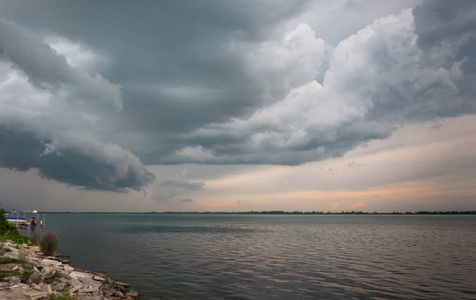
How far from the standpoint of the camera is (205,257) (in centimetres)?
3966

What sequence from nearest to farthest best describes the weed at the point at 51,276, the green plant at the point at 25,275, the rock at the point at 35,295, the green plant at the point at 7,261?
the rock at the point at 35,295 < the green plant at the point at 25,275 < the weed at the point at 51,276 < the green plant at the point at 7,261

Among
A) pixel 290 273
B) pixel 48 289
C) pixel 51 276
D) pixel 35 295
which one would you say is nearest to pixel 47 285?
pixel 48 289

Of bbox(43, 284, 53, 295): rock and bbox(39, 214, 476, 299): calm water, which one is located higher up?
bbox(43, 284, 53, 295): rock

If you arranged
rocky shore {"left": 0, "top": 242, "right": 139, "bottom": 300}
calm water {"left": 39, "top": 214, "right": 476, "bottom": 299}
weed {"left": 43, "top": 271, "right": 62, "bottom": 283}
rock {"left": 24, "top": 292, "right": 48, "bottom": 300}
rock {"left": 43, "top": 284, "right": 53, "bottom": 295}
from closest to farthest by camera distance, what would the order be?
rock {"left": 24, "top": 292, "right": 48, "bottom": 300} < rocky shore {"left": 0, "top": 242, "right": 139, "bottom": 300} < rock {"left": 43, "top": 284, "right": 53, "bottom": 295} < weed {"left": 43, "top": 271, "right": 62, "bottom": 283} < calm water {"left": 39, "top": 214, "right": 476, "bottom": 299}

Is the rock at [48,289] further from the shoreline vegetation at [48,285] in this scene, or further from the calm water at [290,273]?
the calm water at [290,273]

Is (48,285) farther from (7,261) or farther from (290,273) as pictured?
(290,273)

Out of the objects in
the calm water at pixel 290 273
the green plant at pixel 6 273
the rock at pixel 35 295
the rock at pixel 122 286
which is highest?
the green plant at pixel 6 273

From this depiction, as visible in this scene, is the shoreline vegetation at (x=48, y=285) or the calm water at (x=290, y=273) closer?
the shoreline vegetation at (x=48, y=285)

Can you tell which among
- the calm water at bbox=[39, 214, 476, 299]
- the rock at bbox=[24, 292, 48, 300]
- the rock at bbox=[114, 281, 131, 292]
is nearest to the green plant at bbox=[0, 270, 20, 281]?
the rock at bbox=[24, 292, 48, 300]

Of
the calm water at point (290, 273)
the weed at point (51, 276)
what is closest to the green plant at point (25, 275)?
the weed at point (51, 276)

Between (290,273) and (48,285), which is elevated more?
(48,285)

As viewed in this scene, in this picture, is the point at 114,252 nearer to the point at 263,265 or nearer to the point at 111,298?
the point at 263,265

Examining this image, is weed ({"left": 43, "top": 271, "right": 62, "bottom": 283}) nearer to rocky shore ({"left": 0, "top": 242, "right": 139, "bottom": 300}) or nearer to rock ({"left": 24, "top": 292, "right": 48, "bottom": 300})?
rocky shore ({"left": 0, "top": 242, "right": 139, "bottom": 300})

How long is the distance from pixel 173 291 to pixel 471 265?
110 ft
